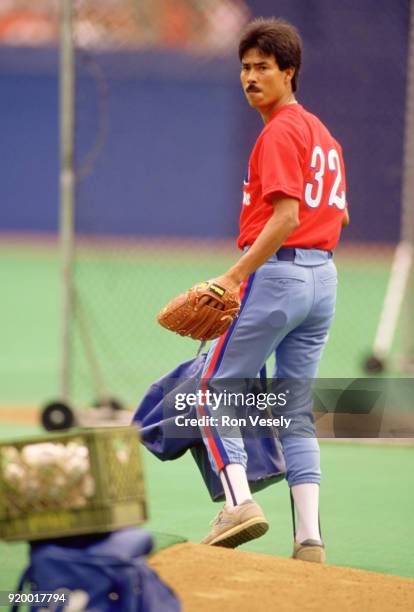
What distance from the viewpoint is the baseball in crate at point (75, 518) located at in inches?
137

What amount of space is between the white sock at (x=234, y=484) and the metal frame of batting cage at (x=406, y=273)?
534cm

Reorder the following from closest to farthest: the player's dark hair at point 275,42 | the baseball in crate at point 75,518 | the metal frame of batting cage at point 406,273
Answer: the baseball in crate at point 75,518 → the player's dark hair at point 275,42 → the metal frame of batting cage at point 406,273

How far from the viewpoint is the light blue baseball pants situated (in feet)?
16.5

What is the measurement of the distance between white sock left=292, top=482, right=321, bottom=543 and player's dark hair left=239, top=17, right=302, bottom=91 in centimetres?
173

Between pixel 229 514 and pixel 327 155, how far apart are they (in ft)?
4.94

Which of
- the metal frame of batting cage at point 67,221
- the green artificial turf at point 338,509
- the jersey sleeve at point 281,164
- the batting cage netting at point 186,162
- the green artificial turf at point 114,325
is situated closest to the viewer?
the jersey sleeve at point 281,164

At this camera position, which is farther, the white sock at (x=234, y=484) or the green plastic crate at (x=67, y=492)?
A: the white sock at (x=234, y=484)

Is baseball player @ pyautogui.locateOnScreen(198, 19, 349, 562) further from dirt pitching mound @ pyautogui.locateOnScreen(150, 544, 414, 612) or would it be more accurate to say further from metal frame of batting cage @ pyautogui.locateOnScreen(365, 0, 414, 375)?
metal frame of batting cage @ pyautogui.locateOnScreen(365, 0, 414, 375)

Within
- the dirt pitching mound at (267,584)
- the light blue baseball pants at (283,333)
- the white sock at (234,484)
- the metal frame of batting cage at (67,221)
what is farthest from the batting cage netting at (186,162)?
the dirt pitching mound at (267,584)

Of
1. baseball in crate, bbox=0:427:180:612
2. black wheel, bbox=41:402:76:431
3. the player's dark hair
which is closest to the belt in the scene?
the player's dark hair

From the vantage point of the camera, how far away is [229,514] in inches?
197

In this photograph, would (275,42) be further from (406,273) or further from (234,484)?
(406,273)

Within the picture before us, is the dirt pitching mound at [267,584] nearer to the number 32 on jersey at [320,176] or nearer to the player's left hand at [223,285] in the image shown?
the player's left hand at [223,285]

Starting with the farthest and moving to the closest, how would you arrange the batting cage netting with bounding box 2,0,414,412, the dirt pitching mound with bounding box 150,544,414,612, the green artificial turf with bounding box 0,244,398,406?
the green artificial turf with bounding box 0,244,398,406 < the batting cage netting with bounding box 2,0,414,412 < the dirt pitching mound with bounding box 150,544,414,612
